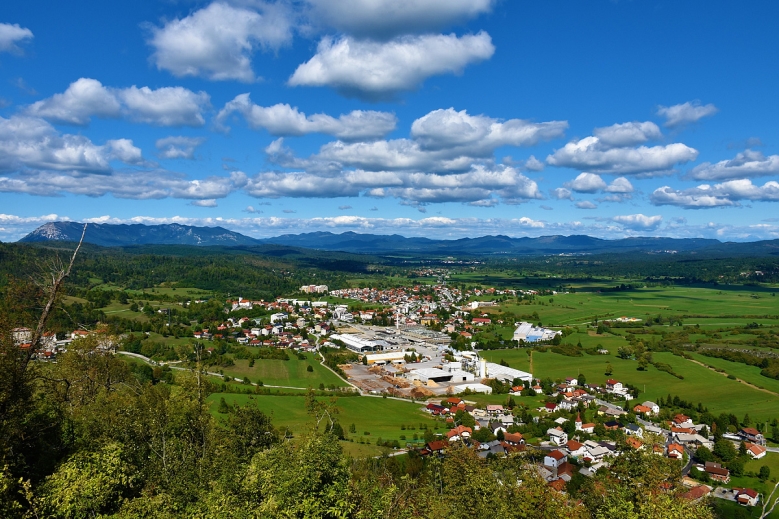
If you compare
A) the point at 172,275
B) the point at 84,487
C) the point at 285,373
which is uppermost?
the point at 84,487

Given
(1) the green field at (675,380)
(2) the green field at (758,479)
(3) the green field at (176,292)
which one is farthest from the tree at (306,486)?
(3) the green field at (176,292)

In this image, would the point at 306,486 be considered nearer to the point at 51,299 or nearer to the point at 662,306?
the point at 51,299

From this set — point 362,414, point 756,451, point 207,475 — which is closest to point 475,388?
point 362,414

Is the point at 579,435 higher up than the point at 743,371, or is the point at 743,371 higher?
the point at 743,371

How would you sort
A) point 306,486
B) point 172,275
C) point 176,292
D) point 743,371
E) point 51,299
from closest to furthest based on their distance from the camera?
1. point 51,299
2. point 306,486
3. point 743,371
4. point 176,292
5. point 172,275

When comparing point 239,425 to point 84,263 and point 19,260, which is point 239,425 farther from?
point 84,263

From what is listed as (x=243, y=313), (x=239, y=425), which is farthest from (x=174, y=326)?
(x=239, y=425)
